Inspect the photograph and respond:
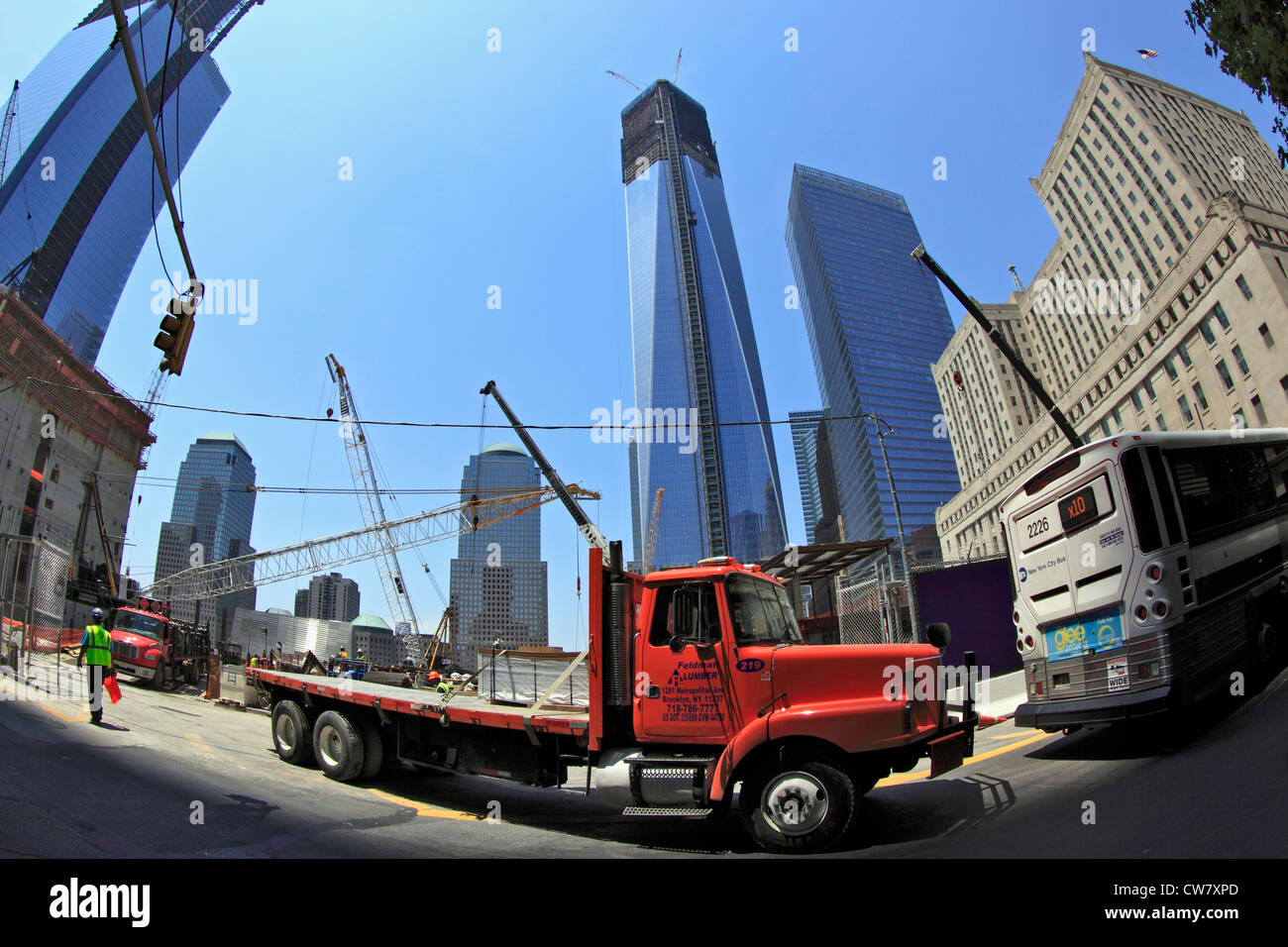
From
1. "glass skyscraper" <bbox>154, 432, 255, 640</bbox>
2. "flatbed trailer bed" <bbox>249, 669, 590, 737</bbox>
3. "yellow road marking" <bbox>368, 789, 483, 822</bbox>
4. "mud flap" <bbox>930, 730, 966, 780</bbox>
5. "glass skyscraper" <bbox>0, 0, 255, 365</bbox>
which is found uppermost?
"glass skyscraper" <bbox>0, 0, 255, 365</bbox>

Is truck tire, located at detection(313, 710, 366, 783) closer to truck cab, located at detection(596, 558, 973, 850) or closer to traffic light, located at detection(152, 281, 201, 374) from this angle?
truck cab, located at detection(596, 558, 973, 850)

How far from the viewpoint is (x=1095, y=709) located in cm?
658

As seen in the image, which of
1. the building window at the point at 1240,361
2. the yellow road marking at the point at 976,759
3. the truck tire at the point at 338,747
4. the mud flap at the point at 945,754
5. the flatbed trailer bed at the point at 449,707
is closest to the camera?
the mud flap at the point at 945,754

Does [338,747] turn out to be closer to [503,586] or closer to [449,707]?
[449,707]

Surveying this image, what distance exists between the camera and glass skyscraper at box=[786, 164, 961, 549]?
139 m

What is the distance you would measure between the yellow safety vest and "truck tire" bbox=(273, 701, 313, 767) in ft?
12.4

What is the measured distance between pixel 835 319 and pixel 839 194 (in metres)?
46.6

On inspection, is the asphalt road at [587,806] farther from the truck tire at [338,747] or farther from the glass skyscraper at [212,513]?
the glass skyscraper at [212,513]

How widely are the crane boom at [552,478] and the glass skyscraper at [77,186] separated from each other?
103882 mm

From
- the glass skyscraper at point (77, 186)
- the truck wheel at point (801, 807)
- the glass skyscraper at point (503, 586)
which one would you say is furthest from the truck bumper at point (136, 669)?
the glass skyscraper at point (503, 586)

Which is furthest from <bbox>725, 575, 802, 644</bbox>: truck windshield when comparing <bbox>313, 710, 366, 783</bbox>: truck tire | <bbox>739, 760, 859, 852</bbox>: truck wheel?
<bbox>313, 710, 366, 783</bbox>: truck tire

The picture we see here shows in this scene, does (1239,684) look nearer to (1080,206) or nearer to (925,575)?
(925,575)

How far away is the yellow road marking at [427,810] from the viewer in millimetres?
→ 6816

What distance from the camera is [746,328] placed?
160375 mm
